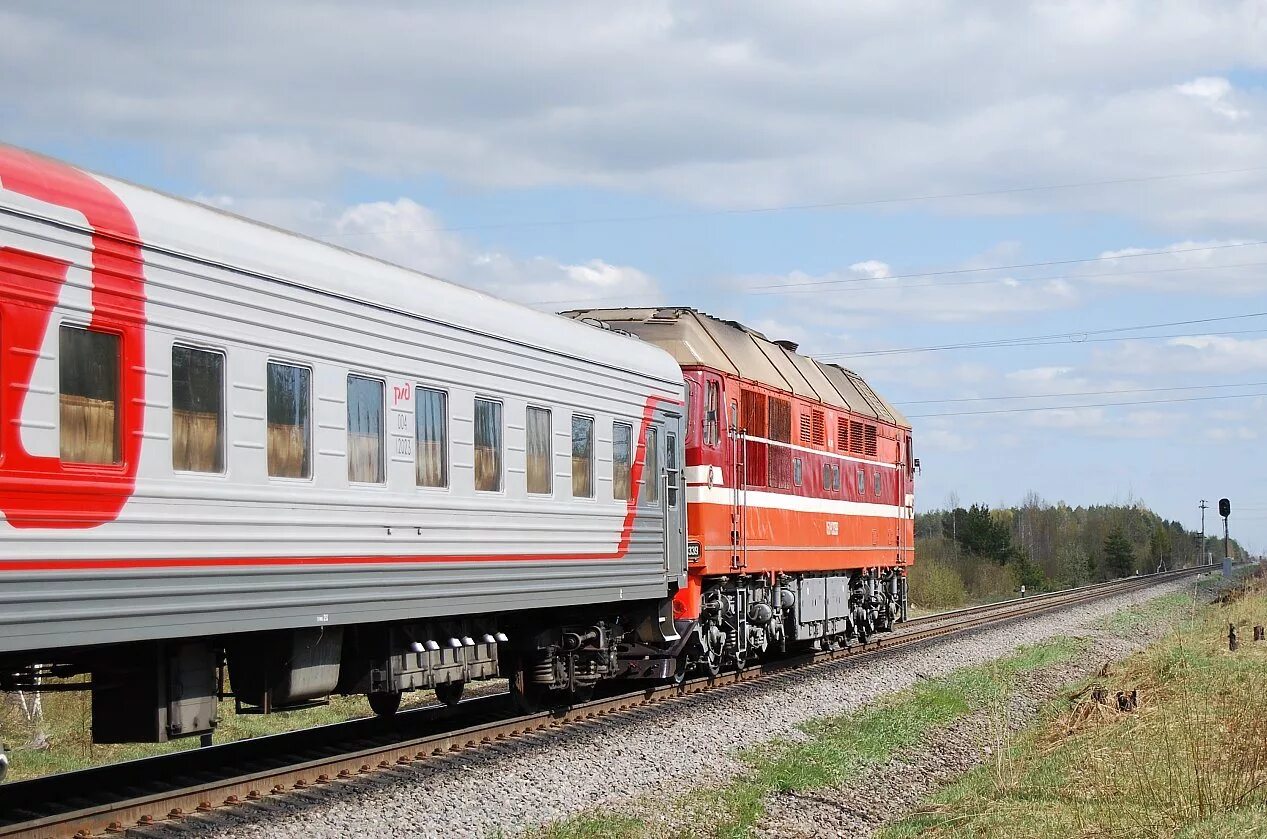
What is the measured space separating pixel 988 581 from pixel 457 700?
213 ft

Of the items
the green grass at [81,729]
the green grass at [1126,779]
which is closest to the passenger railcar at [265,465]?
the green grass at [81,729]

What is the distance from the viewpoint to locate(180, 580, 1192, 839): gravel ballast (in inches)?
377

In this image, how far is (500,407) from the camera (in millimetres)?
12492

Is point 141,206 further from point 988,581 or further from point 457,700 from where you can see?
point 988,581

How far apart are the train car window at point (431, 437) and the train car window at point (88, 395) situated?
315 centimetres

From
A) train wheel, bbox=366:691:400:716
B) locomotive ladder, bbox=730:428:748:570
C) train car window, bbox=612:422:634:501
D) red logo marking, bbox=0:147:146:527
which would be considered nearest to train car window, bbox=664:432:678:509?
train car window, bbox=612:422:634:501

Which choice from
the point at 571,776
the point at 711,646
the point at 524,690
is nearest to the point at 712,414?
the point at 711,646

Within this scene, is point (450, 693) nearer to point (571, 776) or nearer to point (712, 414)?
point (571, 776)

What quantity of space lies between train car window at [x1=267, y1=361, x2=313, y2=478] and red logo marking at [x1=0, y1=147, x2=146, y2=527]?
49.8 inches

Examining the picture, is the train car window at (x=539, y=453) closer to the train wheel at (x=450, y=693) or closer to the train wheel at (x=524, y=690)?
the train wheel at (x=524, y=690)

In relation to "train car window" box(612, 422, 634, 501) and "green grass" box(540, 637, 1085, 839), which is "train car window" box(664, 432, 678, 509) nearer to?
"train car window" box(612, 422, 634, 501)

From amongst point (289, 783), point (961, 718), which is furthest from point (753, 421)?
point (289, 783)

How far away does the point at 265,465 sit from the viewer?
9.67m

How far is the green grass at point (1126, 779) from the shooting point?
9.92 m
